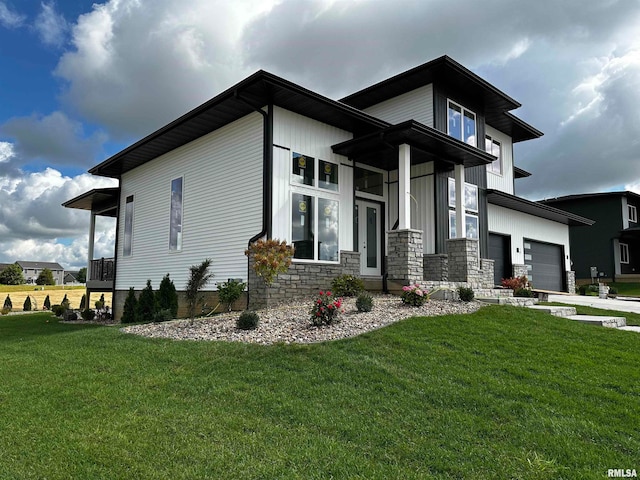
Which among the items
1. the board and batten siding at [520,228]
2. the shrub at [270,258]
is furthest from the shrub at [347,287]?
the board and batten siding at [520,228]

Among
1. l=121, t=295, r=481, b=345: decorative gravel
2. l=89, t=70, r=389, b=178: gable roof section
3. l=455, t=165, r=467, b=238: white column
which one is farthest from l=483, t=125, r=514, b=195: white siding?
l=121, t=295, r=481, b=345: decorative gravel

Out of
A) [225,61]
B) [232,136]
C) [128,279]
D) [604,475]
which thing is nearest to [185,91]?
[225,61]

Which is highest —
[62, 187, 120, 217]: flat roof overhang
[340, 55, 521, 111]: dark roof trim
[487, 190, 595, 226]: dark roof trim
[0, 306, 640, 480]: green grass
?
[340, 55, 521, 111]: dark roof trim

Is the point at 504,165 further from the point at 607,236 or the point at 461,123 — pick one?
the point at 607,236

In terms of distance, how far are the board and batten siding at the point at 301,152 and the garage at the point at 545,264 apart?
35.0 feet

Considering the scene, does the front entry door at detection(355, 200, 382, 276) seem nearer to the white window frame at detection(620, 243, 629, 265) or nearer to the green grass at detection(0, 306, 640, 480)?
the green grass at detection(0, 306, 640, 480)

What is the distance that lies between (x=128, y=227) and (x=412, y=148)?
431 inches

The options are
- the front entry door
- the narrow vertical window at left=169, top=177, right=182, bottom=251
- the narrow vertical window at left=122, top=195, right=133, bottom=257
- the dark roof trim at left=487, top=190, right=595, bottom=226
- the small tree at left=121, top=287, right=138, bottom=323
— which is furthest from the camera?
the narrow vertical window at left=122, top=195, right=133, bottom=257

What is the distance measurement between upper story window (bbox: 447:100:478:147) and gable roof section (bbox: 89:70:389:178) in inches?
126

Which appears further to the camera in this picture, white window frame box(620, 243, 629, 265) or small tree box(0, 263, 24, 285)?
small tree box(0, 263, 24, 285)

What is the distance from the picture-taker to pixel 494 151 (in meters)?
16.9

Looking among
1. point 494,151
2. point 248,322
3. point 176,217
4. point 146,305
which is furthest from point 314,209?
point 494,151

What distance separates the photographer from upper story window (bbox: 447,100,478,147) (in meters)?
13.5

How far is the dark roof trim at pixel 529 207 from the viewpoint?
52.4 ft
